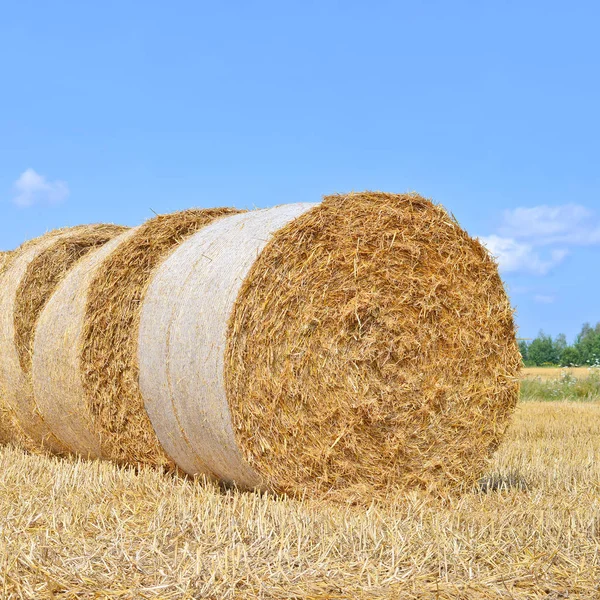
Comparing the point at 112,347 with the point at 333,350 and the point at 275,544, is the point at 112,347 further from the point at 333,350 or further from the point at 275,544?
the point at 275,544

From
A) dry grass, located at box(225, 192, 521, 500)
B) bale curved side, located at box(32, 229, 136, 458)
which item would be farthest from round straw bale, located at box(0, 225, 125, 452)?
dry grass, located at box(225, 192, 521, 500)

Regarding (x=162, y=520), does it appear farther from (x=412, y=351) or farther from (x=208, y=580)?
(x=412, y=351)

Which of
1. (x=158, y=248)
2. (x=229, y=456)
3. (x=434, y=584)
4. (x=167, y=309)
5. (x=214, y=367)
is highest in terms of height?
(x=158, y=248)

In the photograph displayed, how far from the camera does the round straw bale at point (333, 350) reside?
541cm

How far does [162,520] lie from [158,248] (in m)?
2.68

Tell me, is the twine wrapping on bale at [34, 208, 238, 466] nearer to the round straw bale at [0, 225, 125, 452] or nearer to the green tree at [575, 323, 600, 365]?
the round straw bale at [0, 225, 125, 452]

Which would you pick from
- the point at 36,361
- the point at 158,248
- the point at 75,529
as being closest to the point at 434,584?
the point at 75,529

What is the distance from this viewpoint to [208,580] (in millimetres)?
3801

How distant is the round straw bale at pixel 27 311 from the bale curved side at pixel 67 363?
341 millimetres

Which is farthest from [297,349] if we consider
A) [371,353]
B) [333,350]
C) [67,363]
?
[67,363]

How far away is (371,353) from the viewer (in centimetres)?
575

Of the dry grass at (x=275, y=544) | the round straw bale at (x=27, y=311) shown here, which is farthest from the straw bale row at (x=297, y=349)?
the round straw bale at (x=27, y=311)

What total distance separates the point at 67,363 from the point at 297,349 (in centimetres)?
224

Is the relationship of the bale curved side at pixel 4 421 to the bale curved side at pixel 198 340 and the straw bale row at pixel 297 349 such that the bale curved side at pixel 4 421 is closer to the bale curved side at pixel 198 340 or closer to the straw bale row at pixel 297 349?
the straw bale row at pixel 297 349
